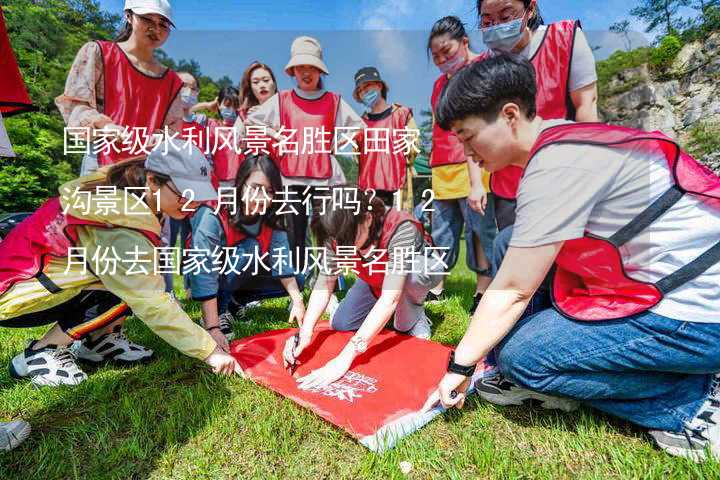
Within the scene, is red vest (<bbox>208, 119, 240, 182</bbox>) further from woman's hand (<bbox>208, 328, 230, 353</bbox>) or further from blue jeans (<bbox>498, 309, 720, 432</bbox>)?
blue jeans (<bbox>498, 309, 720, 432</bbox>)

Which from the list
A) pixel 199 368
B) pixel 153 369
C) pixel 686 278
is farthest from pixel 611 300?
pixel 153 369

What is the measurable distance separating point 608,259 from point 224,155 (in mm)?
3472

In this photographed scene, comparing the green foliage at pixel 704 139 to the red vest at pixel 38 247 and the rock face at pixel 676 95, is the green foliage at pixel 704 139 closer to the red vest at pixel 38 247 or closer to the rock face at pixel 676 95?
the rock face at pixel 676 95

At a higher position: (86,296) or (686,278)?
(686,278)

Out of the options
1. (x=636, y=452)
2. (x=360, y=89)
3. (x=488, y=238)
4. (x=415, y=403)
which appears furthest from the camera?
(x=360, y=89)

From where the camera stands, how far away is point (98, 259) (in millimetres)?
1699

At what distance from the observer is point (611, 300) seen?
1.30 metres

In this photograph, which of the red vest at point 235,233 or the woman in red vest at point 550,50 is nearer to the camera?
the woman in red vest at point 550,50

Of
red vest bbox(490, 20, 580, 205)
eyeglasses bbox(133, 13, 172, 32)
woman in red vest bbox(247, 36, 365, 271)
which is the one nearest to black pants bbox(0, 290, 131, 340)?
woman in red vest bbox(247, 36, 365, 271)

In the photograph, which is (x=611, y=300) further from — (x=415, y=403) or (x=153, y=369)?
(x=153, y=369)

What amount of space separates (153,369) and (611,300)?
1930 mm

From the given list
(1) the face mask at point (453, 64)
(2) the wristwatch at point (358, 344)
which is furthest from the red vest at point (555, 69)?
(2) the wristwatch at point (358, 344)

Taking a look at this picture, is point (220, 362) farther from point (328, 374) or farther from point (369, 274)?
point (369, 274)

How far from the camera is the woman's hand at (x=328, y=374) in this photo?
1756mm
